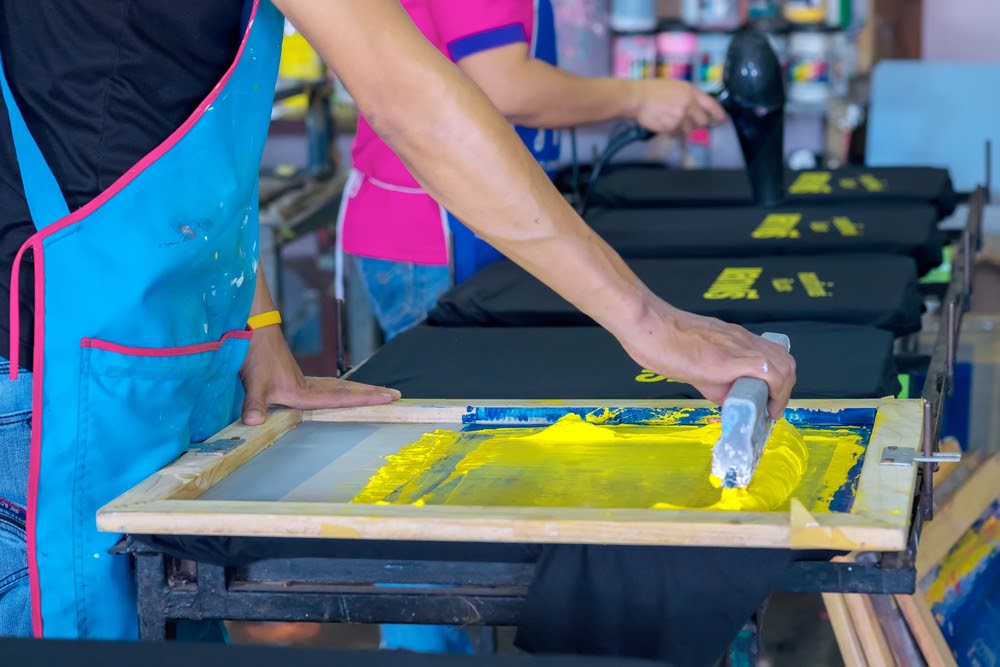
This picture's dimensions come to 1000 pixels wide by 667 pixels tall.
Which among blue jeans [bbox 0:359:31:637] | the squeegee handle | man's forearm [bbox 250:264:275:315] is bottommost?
blue jeans [bbox 0:359:31:637]

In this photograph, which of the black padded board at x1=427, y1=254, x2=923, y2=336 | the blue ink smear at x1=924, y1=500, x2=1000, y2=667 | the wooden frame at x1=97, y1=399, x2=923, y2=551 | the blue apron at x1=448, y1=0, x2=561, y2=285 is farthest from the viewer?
the blue apron at x1=448, y1=0, x2=561, y2=285

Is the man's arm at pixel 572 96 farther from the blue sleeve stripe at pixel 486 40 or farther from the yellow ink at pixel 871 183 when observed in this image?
the yellow ink at pixel 871 183

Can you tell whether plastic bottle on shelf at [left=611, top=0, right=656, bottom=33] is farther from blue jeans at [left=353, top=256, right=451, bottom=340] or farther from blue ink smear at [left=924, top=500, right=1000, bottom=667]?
blue ink smear at [left=924, top=500, right=1000, bottom=667]

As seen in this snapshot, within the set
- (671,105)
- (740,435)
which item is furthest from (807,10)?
(740,435)

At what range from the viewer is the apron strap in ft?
4.01

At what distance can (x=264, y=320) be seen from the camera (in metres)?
1.56

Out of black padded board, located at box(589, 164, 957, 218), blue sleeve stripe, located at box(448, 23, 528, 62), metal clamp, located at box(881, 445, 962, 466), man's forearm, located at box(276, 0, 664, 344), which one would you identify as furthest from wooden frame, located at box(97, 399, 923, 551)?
black padded board, located at box(589, 164, 957, 218)

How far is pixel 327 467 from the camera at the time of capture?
1.35m

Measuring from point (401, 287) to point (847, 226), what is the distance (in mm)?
837

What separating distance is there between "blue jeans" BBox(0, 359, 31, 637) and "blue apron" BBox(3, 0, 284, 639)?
28 millimetres

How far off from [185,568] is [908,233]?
159 centimetres

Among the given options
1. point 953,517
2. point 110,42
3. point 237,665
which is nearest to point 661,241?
point 953,517

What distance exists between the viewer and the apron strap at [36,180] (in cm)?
122

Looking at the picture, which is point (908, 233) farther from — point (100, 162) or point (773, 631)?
point (100, 162)
